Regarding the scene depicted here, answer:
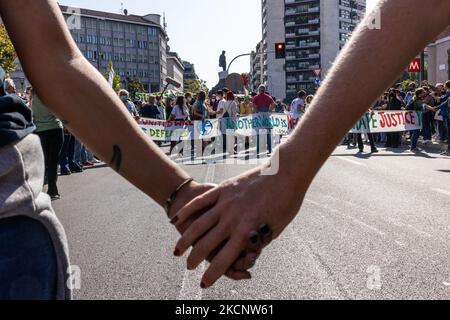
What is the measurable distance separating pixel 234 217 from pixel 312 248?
3.76 meters

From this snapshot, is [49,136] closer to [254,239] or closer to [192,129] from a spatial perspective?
[254,239]

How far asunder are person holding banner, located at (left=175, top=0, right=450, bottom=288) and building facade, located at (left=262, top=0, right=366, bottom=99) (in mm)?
132879

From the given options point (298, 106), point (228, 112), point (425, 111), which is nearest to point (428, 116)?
point (425, 111)

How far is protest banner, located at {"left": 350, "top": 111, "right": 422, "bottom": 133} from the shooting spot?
61.1 ft

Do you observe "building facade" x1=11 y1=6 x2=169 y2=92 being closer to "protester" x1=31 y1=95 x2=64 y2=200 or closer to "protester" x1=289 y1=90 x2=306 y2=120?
"protester" x1=289 y1=90 x2=306 y2=120

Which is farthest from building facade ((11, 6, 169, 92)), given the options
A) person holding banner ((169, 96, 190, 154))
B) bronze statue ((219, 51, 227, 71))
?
person holding banner ((169, 96, 190, 154))

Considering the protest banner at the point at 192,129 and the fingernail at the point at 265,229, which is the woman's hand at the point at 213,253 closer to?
the fingernail at the point at 265,229

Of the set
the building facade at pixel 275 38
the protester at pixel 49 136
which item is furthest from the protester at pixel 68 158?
the building facade at pixel 275 38

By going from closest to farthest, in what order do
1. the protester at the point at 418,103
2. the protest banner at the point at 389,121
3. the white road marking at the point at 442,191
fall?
the white road marking at the point at 442,191 < the protester at the point at 418,103 < the protest banner at the point at 389,121

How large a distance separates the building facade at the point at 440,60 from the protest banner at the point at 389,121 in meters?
21.8

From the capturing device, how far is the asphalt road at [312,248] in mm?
3670

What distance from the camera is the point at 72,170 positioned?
535 inches
